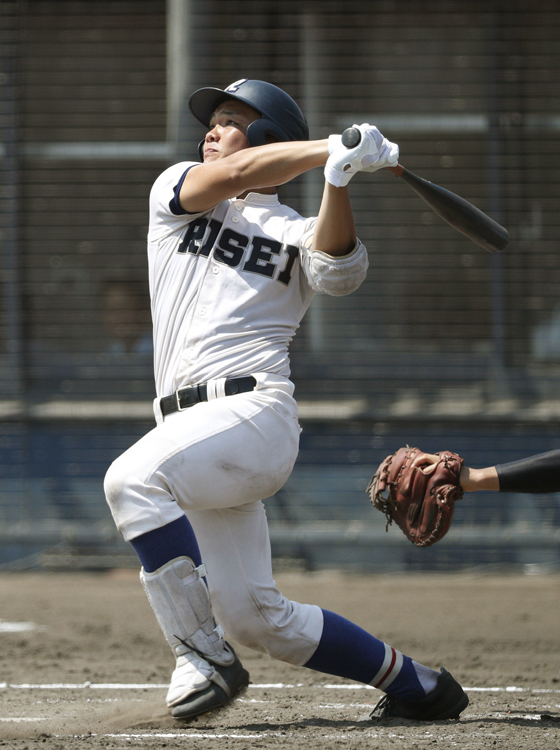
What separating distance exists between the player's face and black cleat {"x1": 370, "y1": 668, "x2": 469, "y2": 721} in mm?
1934

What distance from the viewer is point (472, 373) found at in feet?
22.3

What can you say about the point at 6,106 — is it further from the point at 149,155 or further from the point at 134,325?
the point at 134,325

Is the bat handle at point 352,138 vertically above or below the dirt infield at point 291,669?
above

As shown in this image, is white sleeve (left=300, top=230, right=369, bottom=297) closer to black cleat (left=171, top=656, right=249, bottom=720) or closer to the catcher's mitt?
the catcher's mitt

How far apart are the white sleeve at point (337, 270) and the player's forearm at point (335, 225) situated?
0.02m

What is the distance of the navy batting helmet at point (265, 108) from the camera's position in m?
3.14

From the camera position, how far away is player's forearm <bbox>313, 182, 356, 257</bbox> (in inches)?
108

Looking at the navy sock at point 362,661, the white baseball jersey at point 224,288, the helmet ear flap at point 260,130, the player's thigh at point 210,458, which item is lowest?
the navy sock at point 362,661

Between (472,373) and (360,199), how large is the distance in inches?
59.4

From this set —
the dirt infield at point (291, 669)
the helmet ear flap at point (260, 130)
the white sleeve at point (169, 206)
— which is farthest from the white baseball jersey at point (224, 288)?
the dirt infield at point (291, 669)

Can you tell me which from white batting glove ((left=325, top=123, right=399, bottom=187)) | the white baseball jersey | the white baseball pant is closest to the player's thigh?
the white baseball pant

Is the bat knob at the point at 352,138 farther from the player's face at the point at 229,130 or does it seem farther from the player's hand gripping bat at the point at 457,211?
the player's face at the point at 229,130

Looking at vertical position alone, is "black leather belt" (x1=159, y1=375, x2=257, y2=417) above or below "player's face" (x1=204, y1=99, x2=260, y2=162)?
below

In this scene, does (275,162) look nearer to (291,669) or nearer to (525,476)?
(525,476)
